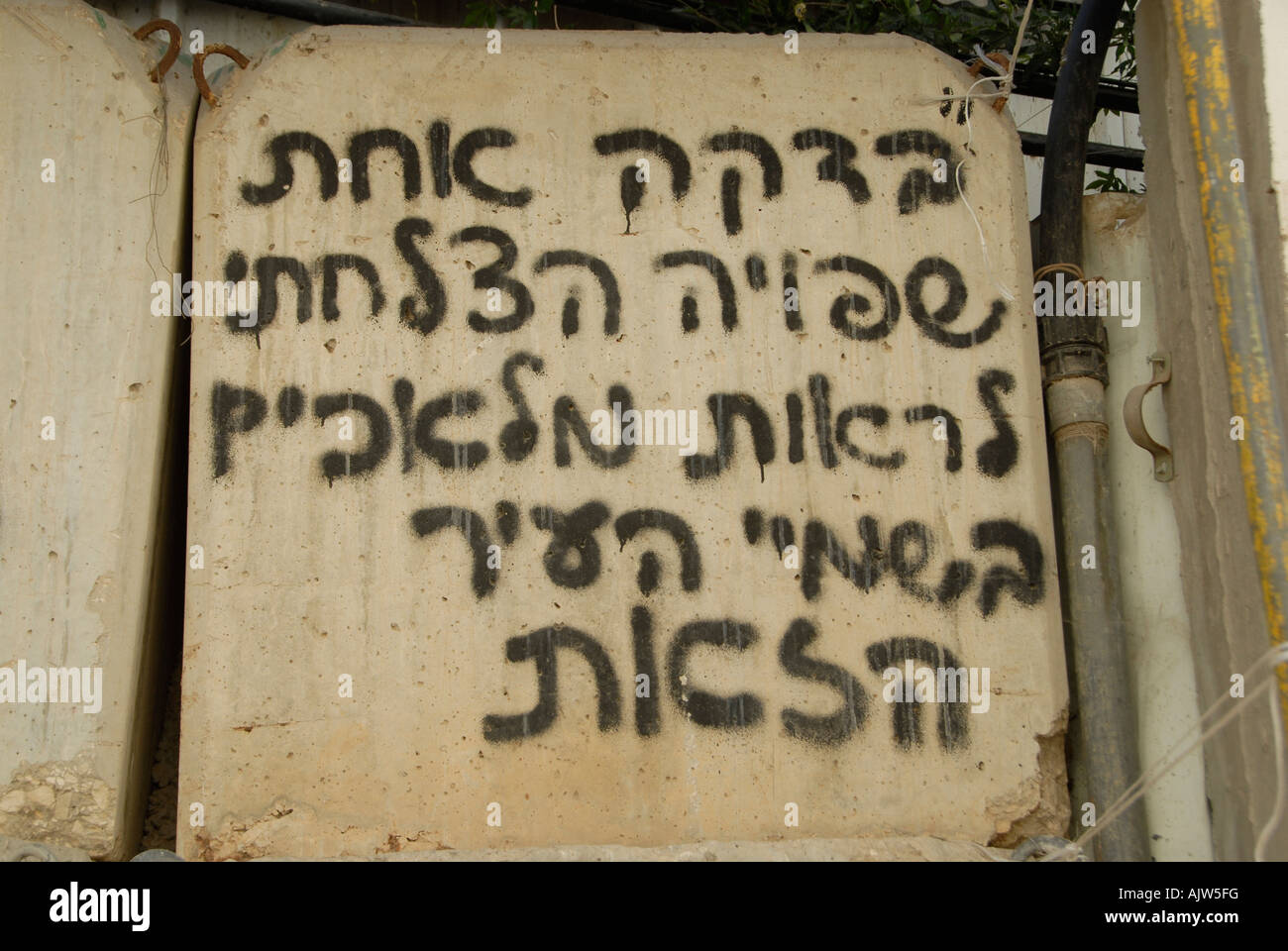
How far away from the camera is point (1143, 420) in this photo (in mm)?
3578

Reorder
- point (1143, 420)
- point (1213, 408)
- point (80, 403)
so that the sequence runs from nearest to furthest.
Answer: point (1213, 408), point (80, 403), point (1143, 420)

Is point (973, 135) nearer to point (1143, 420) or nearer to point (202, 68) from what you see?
point (1143, 420)

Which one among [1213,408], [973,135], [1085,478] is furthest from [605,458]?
[1213,408]

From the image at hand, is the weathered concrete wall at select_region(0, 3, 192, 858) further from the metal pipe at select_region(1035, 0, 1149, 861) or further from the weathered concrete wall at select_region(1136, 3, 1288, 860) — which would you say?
the weathered concrete wall at select_region(1136, 3, 1288, 860)

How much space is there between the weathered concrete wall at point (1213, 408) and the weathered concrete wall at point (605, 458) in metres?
0.40

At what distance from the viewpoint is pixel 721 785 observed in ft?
10.7

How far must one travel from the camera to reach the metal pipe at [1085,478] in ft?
11.0

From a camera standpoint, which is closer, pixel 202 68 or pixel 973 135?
pixel 202 68

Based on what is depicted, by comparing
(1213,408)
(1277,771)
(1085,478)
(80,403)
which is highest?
(80,403)

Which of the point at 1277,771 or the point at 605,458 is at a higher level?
the point at 605,458

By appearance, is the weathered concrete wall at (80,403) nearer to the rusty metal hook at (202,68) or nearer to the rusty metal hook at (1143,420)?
the rusty metal hook at (202,68)

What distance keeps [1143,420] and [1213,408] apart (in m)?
0.35
